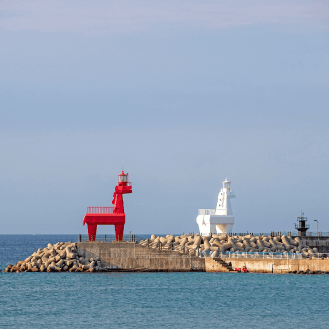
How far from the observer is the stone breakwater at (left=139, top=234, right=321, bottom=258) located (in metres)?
51.0

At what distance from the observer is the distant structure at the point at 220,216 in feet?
192

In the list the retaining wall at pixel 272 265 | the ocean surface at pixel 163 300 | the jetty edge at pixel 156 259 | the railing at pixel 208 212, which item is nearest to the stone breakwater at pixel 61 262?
the jetty edge at pixel 156 259

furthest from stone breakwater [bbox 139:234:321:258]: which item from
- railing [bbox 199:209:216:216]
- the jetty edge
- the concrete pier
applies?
railing [bbox 199:209:216:216]

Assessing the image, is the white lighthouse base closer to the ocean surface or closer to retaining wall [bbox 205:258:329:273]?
retaining wall [bbox 205:258:329:273]

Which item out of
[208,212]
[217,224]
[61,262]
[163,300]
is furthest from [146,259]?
[208,212]

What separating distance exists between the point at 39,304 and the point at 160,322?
8.53 m

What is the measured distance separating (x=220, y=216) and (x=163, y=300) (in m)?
20.9

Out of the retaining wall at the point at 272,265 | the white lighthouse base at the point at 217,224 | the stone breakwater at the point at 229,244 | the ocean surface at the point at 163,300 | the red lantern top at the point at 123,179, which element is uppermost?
the red lantern top at the point at 123,179

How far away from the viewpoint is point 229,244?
171ft

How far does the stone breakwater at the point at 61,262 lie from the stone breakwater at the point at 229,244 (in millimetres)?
4512

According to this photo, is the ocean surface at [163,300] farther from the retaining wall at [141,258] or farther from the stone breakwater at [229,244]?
the stone breakwater at [229,244]

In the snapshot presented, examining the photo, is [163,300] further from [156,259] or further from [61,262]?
[61,262]

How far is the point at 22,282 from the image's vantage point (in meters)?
46.2

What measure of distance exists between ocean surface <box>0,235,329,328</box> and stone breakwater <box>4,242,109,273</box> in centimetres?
68
